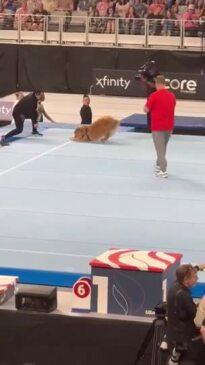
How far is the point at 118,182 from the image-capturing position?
12.9 metres

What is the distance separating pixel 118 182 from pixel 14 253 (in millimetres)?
4032

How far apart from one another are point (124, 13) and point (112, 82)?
2.76m

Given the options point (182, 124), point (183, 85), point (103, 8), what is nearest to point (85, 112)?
point (182, 124)

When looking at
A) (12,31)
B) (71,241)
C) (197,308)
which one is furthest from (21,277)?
(12,31)

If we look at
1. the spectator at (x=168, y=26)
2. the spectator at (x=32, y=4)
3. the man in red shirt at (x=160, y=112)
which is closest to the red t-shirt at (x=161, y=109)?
the man in red shirt at (x=160, y=112)

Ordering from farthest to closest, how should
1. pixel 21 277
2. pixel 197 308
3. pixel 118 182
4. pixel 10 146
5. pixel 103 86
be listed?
pixel 103 86 → pixel 10 146 → pixel 118 182 → pixel 21 277 → pixel 197 308

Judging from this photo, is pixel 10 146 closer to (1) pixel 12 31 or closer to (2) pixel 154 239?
(2) pixel 154 239

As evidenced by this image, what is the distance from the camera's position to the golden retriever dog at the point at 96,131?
16016mm

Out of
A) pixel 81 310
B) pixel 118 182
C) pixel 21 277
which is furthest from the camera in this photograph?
pixel 118 182

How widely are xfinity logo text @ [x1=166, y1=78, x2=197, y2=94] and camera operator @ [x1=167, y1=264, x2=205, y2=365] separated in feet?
60.2

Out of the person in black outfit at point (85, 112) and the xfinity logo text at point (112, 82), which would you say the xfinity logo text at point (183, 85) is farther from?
the person in black outfit at point (85, 112)

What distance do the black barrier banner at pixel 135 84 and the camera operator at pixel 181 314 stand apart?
18150 millimetres

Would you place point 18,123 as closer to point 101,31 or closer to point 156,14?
point 101,31

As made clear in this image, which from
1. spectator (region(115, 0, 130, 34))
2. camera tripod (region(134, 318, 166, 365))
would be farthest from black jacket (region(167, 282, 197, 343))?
spectator (region(115, 0, 130, 34))
